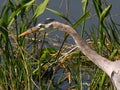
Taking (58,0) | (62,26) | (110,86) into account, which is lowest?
(110,86)

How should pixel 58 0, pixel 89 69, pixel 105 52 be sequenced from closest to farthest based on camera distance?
pixel 105 52 < pixel 89 69 < pixel 58 0

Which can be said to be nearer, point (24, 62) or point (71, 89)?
point (24, 62)

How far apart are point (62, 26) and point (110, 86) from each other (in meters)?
0.59

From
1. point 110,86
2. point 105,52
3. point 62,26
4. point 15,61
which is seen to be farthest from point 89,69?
point 62,26

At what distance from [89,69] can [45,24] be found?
1.09 m

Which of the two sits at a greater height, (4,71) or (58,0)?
(58,0)

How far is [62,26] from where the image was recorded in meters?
1.83

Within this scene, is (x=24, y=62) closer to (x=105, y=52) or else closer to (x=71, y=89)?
(x=71, y=89)

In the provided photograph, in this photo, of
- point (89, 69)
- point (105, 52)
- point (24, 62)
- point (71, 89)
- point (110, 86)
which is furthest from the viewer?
point (89, 69)

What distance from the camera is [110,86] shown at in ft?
7.44

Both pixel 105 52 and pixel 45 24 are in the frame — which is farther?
pixel 105 52

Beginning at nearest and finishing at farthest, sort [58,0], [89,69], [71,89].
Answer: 1. [71,89]
2. [89,69]
3. [58,0]

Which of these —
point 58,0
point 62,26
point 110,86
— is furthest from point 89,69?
point 58,0

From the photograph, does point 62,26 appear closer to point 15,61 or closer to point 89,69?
point 15,61
